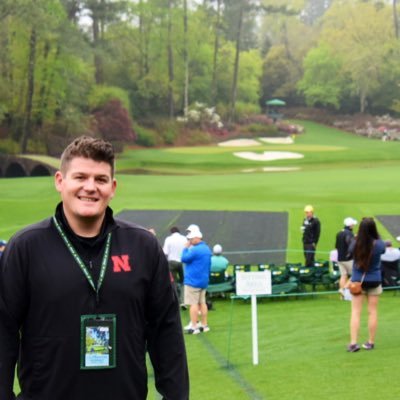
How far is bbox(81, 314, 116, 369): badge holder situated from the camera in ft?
11.6

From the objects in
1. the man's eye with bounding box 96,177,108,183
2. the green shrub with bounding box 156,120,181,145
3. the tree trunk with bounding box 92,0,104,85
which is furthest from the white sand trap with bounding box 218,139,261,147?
the man's eye with bounding box 96,177,108,183

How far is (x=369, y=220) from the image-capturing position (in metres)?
10.0

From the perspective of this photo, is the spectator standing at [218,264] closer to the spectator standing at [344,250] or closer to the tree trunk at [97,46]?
the spectator standing at [344,250]

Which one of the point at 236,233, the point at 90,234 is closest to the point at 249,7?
the point at 236,233

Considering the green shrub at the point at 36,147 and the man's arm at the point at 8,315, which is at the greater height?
the man's arm at the point at 8,315

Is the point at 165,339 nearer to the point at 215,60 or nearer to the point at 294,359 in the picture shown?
the point at 294,359

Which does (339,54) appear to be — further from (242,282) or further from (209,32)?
(242,282)

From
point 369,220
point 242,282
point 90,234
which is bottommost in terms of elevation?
point 242,282

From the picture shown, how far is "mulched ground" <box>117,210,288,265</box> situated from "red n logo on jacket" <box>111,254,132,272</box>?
711 inches

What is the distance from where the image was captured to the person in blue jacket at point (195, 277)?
41.7 ft

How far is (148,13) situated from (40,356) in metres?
72.2

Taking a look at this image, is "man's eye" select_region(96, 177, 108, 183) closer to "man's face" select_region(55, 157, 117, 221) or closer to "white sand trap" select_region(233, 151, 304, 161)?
"man's face" select_region(55, 157, 117, 221)

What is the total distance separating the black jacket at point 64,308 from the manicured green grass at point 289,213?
16.8ft

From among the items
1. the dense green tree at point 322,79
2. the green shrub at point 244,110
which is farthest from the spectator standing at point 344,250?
the dense green tree at point 322,79
